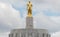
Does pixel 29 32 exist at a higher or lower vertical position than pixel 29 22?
lower

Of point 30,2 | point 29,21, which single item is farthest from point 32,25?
point 30,2

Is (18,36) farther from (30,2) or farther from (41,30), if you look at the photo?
(30,2)

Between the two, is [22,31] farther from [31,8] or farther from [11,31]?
[31,8]

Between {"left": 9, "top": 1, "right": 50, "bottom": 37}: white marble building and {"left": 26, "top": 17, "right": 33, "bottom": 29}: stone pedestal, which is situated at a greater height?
{"left": 26, "top": 17, "right": 33, "bottom": 29}: stone pedestal

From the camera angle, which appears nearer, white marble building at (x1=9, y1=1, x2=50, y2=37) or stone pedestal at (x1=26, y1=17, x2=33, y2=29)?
white marble building at (x1=9, y1=1, x2=50, y2=37)

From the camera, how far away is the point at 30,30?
54156 mm

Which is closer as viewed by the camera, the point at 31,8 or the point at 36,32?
the point at 36,32

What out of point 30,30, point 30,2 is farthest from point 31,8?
point 30,30

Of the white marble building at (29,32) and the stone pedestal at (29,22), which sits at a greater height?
the stone pedestal at (29,22)

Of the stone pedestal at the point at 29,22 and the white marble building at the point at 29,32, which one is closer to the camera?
the white marble building at the point at 29,32

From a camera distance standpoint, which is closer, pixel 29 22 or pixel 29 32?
pixel 29 32

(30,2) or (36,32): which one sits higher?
(30,2)

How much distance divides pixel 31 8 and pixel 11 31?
21.4ft

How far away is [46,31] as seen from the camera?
5528cm
